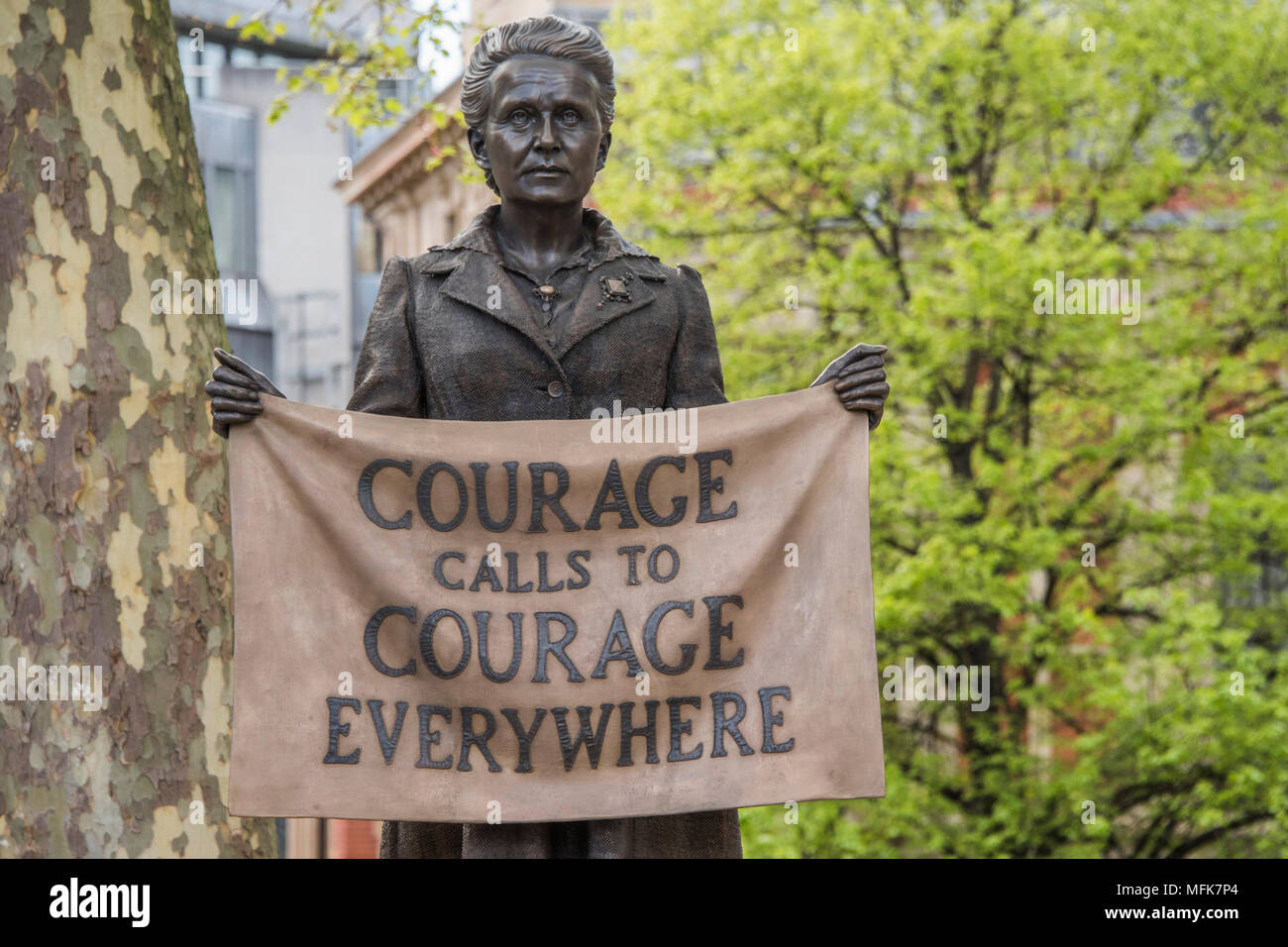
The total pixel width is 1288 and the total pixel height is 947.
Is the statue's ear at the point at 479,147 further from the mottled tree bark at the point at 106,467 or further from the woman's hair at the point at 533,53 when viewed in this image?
the mottled tree bark at the point at 106,467

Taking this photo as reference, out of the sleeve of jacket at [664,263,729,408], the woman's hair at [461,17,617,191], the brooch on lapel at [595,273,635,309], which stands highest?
the woman's hair at [461,17,617,191]

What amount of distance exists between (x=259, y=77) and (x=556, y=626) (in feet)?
97.9

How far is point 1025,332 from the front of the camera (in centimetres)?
1627

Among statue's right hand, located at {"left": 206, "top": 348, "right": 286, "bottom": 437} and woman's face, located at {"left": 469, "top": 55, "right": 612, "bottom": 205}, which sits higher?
woman's face, located at {"left": 469, "top": 55, "right": 612, "bottom": 205}

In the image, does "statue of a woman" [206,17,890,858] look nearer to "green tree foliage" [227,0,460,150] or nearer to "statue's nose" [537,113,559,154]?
"statue's nose" [537,113,559,154]

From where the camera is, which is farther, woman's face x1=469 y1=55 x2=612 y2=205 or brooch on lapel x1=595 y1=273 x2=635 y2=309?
brooch on lapel x1=595 y1=273 x2=635 y2=309

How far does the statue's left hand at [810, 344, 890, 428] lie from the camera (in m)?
4.83

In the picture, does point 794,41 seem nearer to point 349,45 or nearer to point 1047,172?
point 1047,172

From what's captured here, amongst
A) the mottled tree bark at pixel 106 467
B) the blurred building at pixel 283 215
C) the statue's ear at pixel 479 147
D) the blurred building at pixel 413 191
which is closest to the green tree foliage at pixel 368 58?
the mottled tree bark at pixel 106 467

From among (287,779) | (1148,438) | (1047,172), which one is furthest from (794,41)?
(287,779)

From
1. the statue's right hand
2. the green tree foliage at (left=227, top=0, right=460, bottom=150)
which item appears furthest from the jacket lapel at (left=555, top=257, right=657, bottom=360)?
the green tree foliage at (left=227, top=0, right=460, bottom=150)

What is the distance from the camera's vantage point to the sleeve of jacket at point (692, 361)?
16.6 ft

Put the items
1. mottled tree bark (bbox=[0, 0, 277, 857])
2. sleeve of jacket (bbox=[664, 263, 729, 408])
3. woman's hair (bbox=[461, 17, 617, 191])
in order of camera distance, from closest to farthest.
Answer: woman's hair (bbox=[461, 17, 617, 191])
sleeve of jacket (bbox=[664, 263, 729, 408])
mottled tree bark (bbox=[0, 0, 277, 857])

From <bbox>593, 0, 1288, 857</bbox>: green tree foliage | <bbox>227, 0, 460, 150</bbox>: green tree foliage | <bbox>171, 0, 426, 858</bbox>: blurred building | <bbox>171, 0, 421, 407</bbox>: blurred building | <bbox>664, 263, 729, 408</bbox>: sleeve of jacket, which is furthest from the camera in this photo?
<bbox>171, 0, 421, 407</bbox>: blurred building
